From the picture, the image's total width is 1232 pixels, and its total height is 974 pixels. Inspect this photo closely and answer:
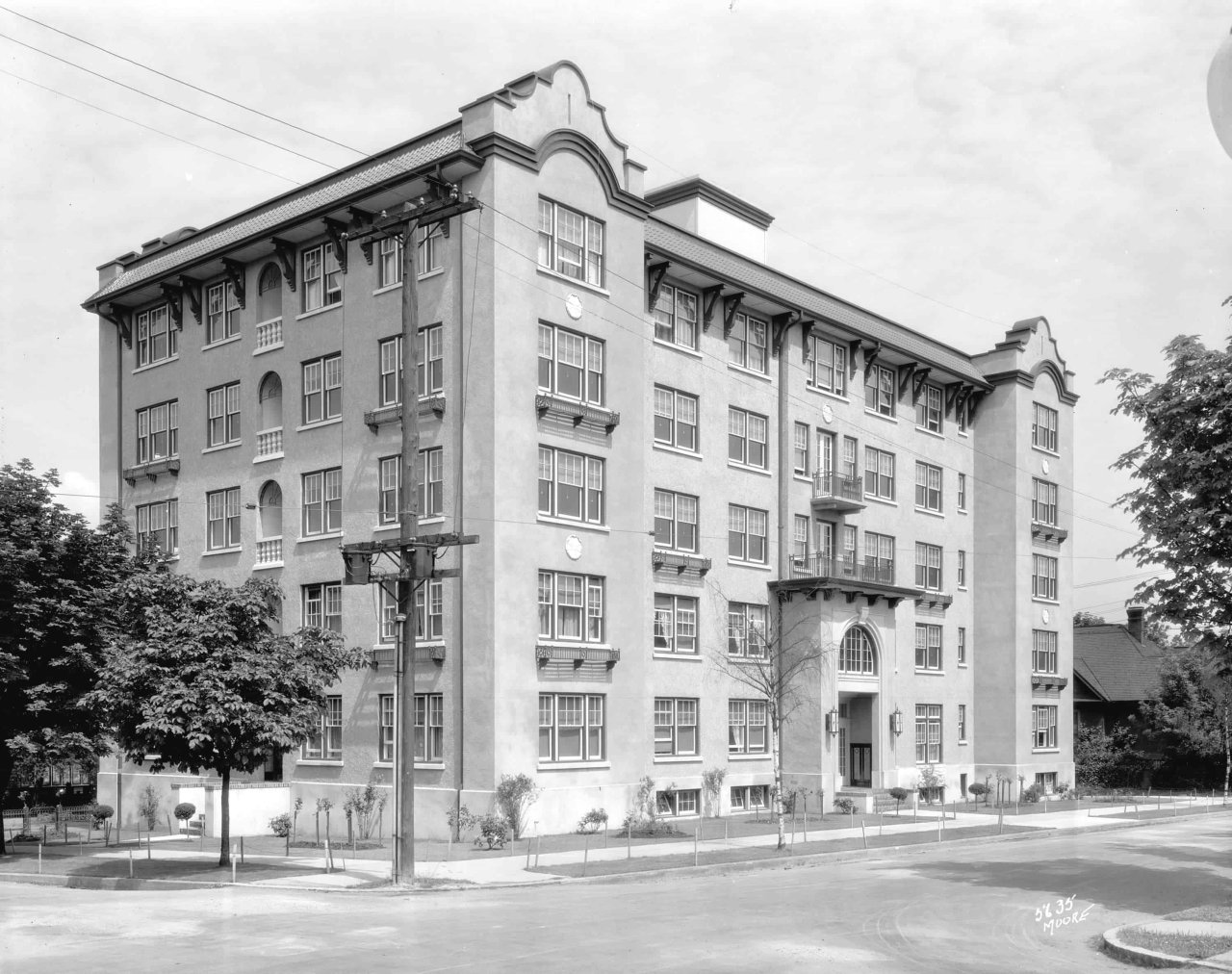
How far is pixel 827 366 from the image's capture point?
168ft

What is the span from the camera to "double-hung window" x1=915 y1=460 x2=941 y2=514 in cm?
5634

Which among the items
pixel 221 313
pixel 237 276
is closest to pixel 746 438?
pixel 237 276

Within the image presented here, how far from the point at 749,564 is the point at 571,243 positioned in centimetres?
1350

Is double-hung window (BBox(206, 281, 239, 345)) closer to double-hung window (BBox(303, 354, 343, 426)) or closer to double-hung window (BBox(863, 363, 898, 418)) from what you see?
double-hung window (BBox(303, 354, 343, 426))

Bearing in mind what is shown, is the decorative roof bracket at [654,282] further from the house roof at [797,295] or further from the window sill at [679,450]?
the window sill at [679,450]

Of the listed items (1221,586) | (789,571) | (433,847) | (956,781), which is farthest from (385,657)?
(956,781)

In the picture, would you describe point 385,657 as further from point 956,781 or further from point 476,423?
point 956,781

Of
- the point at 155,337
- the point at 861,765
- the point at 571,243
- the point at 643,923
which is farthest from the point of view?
the point at 861,765

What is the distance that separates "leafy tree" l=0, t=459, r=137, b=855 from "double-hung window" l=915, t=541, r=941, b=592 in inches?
1278

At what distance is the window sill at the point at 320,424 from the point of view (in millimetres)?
40969

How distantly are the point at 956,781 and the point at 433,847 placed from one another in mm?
30148

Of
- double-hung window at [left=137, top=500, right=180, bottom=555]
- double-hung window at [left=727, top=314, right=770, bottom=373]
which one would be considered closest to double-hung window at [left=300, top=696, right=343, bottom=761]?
double-hung window at [left=137, top=500, right=180, bottom=555]

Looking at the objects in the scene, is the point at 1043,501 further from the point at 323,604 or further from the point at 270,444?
the point at 270,444

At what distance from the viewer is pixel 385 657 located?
127 feet
